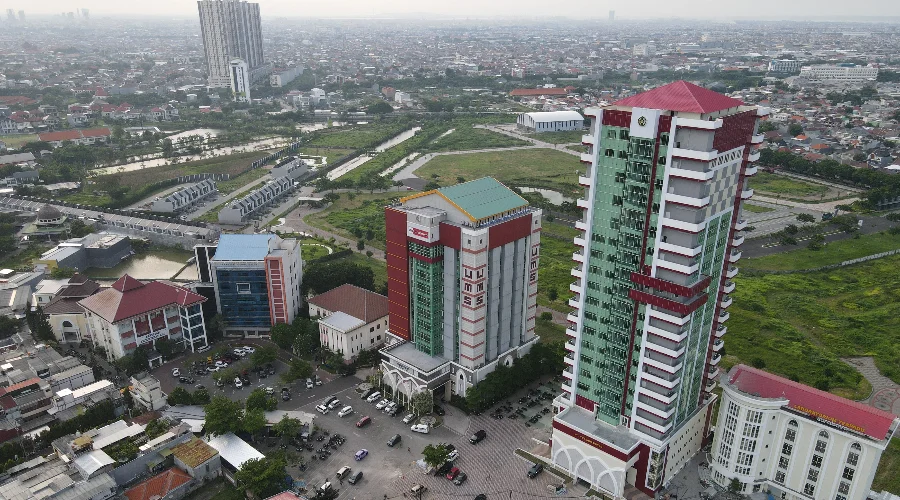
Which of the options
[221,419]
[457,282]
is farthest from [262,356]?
[457,282]

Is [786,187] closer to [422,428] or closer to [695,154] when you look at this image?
[695,154]

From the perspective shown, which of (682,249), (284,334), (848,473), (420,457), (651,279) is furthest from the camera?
(284,334)

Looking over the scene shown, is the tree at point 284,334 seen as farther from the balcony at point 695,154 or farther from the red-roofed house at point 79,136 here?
the red-roofed house at point 79,136

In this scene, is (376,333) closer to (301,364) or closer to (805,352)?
(301,364)

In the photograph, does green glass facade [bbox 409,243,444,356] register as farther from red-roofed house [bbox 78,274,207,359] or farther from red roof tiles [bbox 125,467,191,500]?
red-roofed house [bbox 78,274,207,359]

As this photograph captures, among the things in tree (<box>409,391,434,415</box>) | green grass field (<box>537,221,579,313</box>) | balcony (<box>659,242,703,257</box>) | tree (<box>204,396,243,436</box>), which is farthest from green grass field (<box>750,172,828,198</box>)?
tree (<box>204,396,243,436</box>)

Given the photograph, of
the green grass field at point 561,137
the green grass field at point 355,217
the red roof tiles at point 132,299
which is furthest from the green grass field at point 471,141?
the red roof tiles at point 132,299
